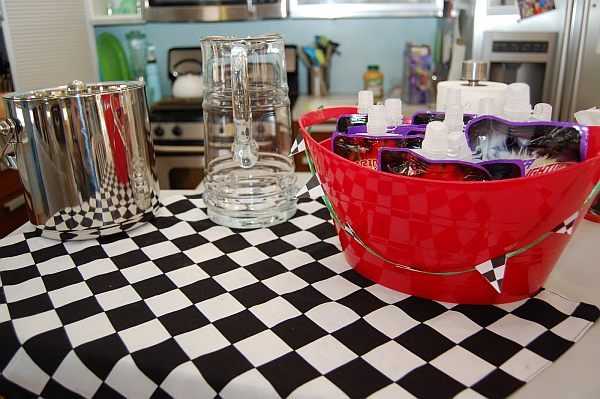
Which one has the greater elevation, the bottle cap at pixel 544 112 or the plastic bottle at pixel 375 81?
the bottle cap at pixel 544 112

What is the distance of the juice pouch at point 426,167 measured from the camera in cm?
53

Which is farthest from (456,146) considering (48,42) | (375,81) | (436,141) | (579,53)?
(48,42)

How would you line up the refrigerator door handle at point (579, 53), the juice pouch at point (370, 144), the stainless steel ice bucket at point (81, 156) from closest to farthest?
the juice pouch at point (370, 144) → the stainless steel ice bucket at point (81, 156) → the refrigerator door handle at point (579, 53)

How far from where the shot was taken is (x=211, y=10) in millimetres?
2389

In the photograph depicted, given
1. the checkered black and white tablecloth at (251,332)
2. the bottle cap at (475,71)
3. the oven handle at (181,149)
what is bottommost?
the oven handle at (181,149)

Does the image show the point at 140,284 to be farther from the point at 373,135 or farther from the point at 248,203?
the point at 373,135

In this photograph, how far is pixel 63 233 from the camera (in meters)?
0.81

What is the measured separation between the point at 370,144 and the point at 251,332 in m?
0.27

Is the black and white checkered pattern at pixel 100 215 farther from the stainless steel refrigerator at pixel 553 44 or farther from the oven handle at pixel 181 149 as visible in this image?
the stainless steel refrigerator at pixel 553 44

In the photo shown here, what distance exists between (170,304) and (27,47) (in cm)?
194

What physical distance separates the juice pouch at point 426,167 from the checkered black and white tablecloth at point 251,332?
0.17 m

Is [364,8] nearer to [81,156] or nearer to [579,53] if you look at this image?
[579,53]

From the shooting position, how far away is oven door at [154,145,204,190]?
7.40 ft

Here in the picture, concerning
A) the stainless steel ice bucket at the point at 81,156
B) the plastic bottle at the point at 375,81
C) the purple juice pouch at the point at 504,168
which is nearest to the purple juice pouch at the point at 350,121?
the purple juice pouch at the point at 504,168
